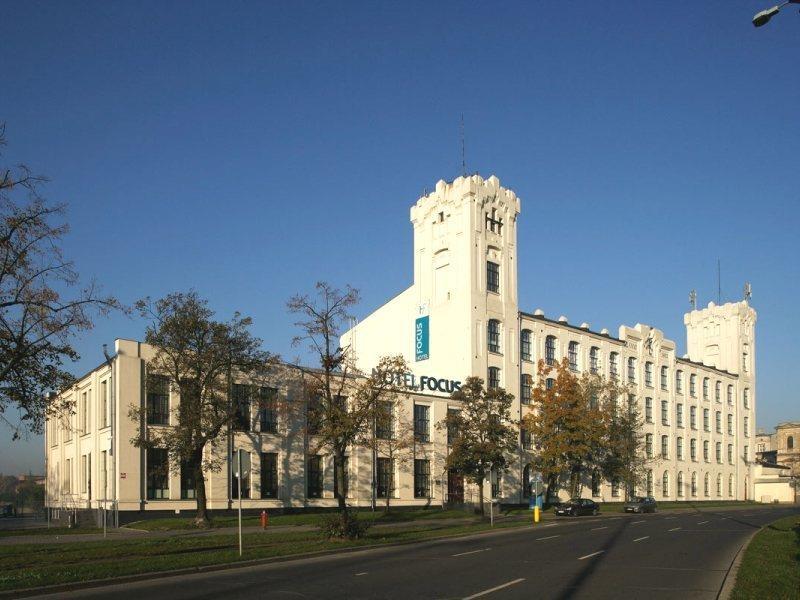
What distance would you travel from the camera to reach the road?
16109mm

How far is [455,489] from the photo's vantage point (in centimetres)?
5847

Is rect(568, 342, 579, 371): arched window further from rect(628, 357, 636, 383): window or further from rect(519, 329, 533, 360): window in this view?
rect(628, 357, 636, 383): window

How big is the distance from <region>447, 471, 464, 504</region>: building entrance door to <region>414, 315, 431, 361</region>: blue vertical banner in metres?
11.2

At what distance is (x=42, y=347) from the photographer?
71.2 ft

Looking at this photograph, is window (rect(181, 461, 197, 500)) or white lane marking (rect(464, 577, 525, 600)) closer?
white lane marking (rect(464, 577, 525, 600))

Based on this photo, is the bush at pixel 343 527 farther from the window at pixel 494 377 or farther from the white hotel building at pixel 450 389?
the window at pixel 494 377

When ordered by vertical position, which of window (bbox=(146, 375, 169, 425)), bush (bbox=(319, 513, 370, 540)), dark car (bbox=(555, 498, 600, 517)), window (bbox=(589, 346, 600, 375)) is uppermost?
window (bbox=(589, 346, 600, 375))

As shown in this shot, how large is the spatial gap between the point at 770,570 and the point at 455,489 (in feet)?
136

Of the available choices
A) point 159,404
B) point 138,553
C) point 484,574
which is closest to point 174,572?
point 138,553

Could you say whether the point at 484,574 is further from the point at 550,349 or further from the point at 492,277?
the point at 550,349

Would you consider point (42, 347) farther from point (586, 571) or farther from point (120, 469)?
point (120, 469)

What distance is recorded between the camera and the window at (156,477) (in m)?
42.3

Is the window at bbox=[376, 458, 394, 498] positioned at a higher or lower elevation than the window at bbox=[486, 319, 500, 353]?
lower

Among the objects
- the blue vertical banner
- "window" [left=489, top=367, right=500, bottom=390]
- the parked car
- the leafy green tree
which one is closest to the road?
the leafy green tree
